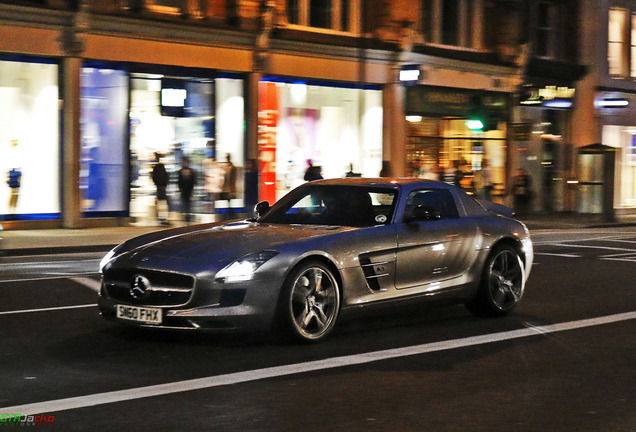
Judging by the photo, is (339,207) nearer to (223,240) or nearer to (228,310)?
(223,240)

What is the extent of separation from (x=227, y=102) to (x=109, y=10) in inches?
172

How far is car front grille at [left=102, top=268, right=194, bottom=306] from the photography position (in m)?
8.13

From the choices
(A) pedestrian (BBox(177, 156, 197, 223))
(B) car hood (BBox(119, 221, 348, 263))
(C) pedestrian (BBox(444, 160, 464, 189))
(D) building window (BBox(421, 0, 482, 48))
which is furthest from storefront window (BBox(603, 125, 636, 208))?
(B) car hood (BBox(119, 221, 348, 263))

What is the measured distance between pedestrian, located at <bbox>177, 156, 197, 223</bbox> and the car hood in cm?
1637

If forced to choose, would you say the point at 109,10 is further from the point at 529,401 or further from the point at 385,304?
the point at 529,401

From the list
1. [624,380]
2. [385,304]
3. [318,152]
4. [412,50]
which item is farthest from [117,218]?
[624,380]

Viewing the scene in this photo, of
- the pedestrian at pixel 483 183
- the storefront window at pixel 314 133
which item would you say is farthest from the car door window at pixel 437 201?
the pedestrian at pixel 483 183

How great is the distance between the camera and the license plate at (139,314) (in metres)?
8.17

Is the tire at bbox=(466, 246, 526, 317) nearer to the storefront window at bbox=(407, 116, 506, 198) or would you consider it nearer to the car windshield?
the car windshield

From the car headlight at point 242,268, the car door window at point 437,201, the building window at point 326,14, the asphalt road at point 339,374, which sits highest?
the building window at point 326,14

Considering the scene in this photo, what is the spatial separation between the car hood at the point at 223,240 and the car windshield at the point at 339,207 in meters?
0.28

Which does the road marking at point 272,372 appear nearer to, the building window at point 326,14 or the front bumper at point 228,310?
the front bumper at point 228,310

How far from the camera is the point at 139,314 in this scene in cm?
827

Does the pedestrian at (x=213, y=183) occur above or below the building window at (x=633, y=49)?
below
